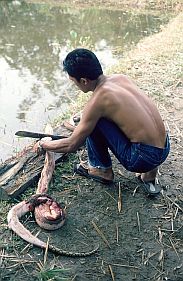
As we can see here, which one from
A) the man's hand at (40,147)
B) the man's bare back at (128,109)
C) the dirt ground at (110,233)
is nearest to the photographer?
the dirt ground at (110,233)

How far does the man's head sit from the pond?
1.84m

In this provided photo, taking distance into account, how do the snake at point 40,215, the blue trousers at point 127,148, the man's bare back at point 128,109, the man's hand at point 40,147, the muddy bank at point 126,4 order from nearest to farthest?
the snake at point 40,215, the man's bare back at point 128,109, the blue trousers at point 127,148, the man's hand at point 40,147, the muddy bank at point 126,4

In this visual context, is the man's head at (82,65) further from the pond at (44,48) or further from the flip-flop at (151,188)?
the pond at (44,48)

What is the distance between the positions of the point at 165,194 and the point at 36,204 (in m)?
1.01

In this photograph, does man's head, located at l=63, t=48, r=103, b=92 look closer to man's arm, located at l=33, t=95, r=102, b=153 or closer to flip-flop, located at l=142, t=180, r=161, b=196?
man's arm, located at l=33, t=95, r=102, b=153

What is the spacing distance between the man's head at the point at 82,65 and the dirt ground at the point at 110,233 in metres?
0.91

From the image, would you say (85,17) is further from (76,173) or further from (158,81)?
(76,173)

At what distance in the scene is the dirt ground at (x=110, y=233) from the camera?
2830 mm

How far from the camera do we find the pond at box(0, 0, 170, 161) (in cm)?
582

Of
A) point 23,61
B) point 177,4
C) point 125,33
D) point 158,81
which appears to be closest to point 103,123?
point 158,81

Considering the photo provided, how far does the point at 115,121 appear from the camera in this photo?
315 centimetres

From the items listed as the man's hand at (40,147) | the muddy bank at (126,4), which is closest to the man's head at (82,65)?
the man's hand at (40,147)

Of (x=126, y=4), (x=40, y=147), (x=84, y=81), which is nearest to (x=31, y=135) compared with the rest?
(x=40, y=147)

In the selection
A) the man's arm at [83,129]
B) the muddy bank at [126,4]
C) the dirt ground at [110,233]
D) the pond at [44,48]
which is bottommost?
the muddy bank at [126,4]
